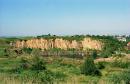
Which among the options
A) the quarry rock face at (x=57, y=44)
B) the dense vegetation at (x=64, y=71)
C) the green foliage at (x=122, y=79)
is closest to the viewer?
the green foliage at (x=122, y=79)

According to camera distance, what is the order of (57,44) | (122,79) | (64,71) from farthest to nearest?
(57,44) → (64,71) → (122,79)

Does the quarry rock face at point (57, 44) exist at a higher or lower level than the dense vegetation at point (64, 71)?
higher

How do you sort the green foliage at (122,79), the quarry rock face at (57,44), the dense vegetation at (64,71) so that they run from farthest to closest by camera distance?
the quarry rock face at (57,44) < the dense vegetation at (64,71) < the green foliage at (122,79)

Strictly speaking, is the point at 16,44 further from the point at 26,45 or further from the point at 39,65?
the point at 39,65

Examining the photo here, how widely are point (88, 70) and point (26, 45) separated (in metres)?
74.3

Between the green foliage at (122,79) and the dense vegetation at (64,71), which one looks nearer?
the green foliage at (122,79)

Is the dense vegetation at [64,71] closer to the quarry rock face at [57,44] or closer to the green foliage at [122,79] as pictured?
the green foliage at [122,79]


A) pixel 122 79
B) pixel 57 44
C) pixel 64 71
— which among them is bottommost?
pixel 64 71

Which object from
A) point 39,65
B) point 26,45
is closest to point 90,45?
point 26,45

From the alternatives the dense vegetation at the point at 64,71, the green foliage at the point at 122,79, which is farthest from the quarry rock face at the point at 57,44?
the green foliage at the point at 122,79

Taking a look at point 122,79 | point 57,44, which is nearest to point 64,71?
point 122,79

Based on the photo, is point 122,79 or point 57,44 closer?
point 122,79

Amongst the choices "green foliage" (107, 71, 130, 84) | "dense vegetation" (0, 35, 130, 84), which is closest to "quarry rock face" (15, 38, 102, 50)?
"dense vegetation" (0, 35, 130, 84)

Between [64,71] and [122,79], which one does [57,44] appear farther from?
[122,79]
